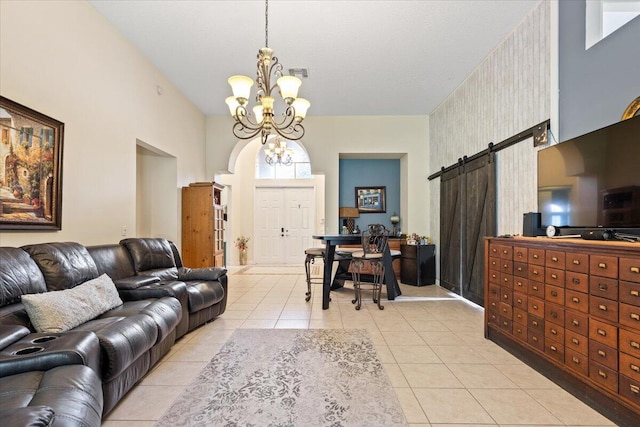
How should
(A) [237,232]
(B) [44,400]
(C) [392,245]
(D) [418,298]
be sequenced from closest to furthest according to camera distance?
1. (B) [44,400]
2. (D) [418,298]
3. (C) [392,245]
4. (A) [237,232]

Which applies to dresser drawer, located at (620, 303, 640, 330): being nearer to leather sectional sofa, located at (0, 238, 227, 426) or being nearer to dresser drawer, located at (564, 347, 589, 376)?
dresser drawer, located at (564, 347, 589, 376)

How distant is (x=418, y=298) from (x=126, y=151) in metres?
4.59

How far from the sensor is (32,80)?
105 inches

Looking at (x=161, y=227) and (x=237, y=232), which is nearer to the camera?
(x=161, y=227)

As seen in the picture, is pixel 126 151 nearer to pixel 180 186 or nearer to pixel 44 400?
pixel 180 186

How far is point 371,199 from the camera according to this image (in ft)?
23.7

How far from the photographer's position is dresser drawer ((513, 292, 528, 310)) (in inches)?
99.7

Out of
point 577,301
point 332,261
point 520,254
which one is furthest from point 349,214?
point 577,301

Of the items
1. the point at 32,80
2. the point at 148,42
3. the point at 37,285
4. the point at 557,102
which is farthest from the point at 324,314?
the point at 148,42

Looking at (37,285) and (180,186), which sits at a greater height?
(180,186)

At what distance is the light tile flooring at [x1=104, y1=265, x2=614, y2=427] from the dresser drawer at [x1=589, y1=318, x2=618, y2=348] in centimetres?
46

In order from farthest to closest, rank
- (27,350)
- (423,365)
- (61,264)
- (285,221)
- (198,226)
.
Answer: (285,221) < (198,226) < (423,365) < (61,264) < (27,350)

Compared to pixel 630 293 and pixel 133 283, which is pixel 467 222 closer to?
pixel 630 293

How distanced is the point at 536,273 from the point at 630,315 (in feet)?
2.48
